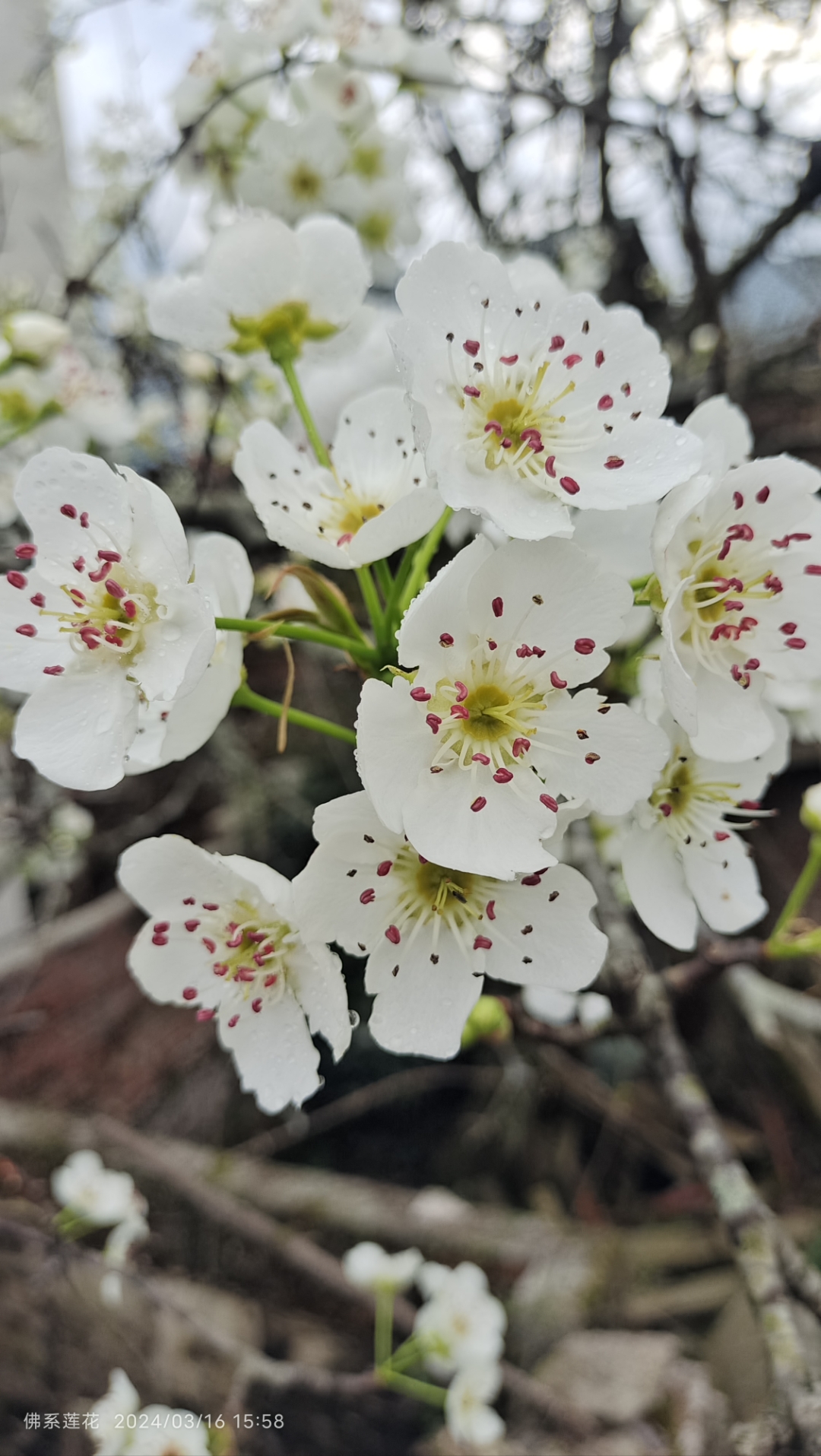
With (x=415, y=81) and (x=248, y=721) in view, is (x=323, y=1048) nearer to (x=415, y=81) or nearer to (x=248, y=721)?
(x=248, y=721)

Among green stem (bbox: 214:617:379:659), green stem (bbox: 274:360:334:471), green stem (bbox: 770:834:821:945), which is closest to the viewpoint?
green stem (bbox: 214:617:379:659)

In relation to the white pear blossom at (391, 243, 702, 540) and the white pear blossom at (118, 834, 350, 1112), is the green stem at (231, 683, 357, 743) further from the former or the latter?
the white pear blossom at (391, 243, 702, 540)

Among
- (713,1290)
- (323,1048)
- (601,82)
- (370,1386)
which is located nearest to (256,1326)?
(370,1386)

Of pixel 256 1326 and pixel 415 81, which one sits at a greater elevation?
pixel 415 81

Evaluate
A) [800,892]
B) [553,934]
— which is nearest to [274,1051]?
[553,934]

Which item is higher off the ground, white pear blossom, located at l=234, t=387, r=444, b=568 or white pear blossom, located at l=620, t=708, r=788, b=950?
white pear blossom, located at l=234, t=387, r=444, b=568

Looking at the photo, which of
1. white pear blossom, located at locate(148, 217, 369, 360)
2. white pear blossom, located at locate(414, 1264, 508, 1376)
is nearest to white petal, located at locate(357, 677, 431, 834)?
white pear blossom, located at locate(148, 217, 369, 360)
